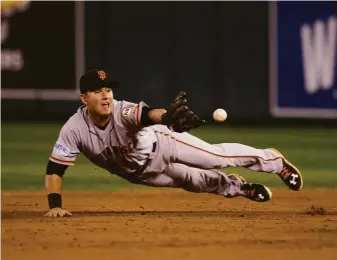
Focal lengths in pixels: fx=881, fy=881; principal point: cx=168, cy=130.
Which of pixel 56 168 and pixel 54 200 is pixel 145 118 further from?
pixel 54 200

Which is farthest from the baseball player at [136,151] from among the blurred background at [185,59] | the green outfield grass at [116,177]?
the blurred background at [185,59]

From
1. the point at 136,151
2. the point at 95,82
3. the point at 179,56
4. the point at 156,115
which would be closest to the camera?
the point at 156,115

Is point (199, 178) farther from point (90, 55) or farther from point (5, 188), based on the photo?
point (90, 55)

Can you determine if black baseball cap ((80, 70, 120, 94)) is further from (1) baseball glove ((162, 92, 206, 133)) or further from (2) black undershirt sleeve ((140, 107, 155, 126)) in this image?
(1) baseball glove ((162, 92, 206, 133))

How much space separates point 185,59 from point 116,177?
6128mm

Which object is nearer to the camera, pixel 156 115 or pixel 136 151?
pixel 156 115

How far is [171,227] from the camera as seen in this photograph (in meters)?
5.58

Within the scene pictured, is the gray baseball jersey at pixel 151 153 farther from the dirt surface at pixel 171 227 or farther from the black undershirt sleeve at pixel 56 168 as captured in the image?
the dirt surface at pixel 171 227

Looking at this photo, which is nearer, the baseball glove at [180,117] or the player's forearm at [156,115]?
the baseball glove at [180,117]

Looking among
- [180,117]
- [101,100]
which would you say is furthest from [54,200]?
[180,117]

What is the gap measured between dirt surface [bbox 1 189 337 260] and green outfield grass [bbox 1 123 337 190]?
1.04 meters

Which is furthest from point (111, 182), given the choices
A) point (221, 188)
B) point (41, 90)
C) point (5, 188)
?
point (41, 90)

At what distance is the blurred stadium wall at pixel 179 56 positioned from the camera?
14.8 meters

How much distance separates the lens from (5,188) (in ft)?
27.5
